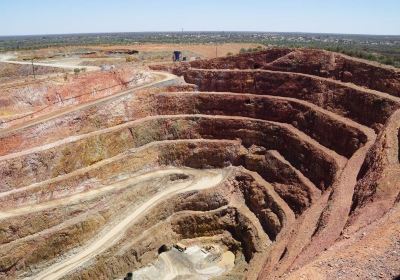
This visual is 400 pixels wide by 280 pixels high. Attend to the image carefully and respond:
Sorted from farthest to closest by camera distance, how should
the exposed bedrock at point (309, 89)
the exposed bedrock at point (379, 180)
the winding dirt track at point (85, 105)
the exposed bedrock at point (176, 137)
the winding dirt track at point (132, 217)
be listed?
the winding dirt track at point (85, 105), the exposed bedrock at point (309, 89), the exposed bedrock at point (176, 137), the winding dirt track at point (132, 217), the exposed bedrock at point (379, 180)

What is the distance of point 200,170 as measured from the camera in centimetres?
4594

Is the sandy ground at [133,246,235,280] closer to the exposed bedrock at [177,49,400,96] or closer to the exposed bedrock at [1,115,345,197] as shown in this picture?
the exposed bedrock at [1,115,345,197]

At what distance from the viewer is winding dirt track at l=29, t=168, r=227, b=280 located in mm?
31812

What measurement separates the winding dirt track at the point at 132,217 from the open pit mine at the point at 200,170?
157mm

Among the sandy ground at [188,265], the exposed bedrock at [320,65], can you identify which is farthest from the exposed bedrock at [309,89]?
the sandy ground at [188,265]

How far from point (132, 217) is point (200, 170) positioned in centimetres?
1115

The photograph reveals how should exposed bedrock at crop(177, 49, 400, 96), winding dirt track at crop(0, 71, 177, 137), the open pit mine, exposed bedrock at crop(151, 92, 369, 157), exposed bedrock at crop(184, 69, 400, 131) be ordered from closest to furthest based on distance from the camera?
the open pit mine < exposed bedrock at crop(151, 92, 369, 157) < exposed bedrock at crop(184, 69, 400, 131) < winding dirt track at crop(0, 71, 177, 137) < exposed bedrock at crop(177, 49, 400, 96)

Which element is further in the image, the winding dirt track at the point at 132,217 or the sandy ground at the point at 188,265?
the sandy ground at the point at 188,265

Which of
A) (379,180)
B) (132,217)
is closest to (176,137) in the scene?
(132,217)

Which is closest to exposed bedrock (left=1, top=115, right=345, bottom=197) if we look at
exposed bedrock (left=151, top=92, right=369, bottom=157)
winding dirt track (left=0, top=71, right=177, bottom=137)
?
exposed bedrock (left=151, top=92, right=369, bottom=157)

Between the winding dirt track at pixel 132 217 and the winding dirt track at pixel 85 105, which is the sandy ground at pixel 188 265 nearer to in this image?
the winding dirt track at pixel 132 217

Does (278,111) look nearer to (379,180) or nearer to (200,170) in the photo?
(200,170)

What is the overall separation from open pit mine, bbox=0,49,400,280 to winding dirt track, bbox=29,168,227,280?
0.16 m

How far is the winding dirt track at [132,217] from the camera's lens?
104 ft
